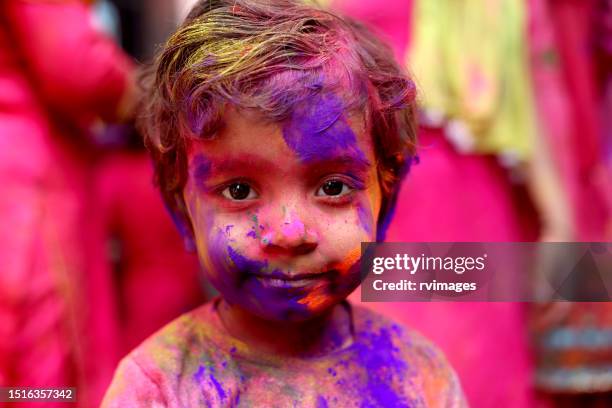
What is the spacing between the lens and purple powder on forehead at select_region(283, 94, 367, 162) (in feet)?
3.16

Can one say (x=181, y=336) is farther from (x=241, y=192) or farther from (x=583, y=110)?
(x=583, y=110)

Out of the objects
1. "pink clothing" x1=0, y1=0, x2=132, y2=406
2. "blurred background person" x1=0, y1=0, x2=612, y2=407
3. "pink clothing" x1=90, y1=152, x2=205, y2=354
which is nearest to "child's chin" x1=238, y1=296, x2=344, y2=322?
"blurred background person" x1=0, y1=0, x2=612, y2=407

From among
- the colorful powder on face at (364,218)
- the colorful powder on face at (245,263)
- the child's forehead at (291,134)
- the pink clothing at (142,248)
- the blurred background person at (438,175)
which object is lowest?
the pink clothing at (142,248)

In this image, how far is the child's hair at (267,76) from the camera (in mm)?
959

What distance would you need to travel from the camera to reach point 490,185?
1910mm

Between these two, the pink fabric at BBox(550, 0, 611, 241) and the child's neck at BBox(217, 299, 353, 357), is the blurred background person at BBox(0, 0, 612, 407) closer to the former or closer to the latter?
the pink fabric at BBox(550, 0, 611, 241)

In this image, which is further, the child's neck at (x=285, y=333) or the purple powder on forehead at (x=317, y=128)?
the child's neck at (x=285, y=333)

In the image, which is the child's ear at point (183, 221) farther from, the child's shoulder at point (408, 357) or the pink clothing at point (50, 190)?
the pink clothing at point (50, 190)

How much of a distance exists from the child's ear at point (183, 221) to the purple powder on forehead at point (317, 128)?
0.22 metres

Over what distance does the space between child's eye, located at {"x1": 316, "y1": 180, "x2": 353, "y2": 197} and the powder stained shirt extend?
0.22m

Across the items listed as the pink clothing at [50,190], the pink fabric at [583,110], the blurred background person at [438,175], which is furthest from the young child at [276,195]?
the pink fabric at [583,110]

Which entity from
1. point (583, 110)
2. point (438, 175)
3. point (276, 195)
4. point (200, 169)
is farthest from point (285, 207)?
point (583, 110)

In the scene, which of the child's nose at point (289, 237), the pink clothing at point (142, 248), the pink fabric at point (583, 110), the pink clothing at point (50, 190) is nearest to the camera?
the child's nose at point (289, 237)

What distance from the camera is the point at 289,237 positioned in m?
0.96
